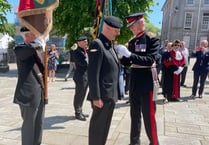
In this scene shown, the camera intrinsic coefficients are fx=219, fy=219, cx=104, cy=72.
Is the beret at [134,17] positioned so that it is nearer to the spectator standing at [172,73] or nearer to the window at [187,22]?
the spectator standing at [172,73]

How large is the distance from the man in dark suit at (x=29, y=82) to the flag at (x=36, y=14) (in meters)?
0.10

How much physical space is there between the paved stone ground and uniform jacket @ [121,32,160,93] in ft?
3.71

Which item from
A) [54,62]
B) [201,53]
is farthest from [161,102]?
[54,62]

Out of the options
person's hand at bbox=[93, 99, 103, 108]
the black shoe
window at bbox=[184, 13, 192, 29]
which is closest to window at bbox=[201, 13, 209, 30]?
window at bbox=[184, 13, 192, 29]

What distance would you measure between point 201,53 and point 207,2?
42341mm

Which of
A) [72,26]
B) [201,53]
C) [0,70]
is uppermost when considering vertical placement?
[72,26]

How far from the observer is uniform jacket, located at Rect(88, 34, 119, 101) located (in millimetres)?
2723

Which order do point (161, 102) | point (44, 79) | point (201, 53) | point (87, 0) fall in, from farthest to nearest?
point (87, 0) → point (201, 53) → point (161, 102) → point (44, 79)

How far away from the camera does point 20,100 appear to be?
2848mm

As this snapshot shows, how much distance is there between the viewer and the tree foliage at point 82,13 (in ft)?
42.5

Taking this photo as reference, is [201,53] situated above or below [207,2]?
below

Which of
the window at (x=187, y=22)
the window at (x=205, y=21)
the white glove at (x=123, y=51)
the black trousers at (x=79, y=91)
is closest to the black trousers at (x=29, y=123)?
the white glove at (x=123, y=51)

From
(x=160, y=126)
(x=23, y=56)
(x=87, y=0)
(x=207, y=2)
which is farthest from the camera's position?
(x=207, y=2)

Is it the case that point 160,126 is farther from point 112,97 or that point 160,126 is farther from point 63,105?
point 63,105
